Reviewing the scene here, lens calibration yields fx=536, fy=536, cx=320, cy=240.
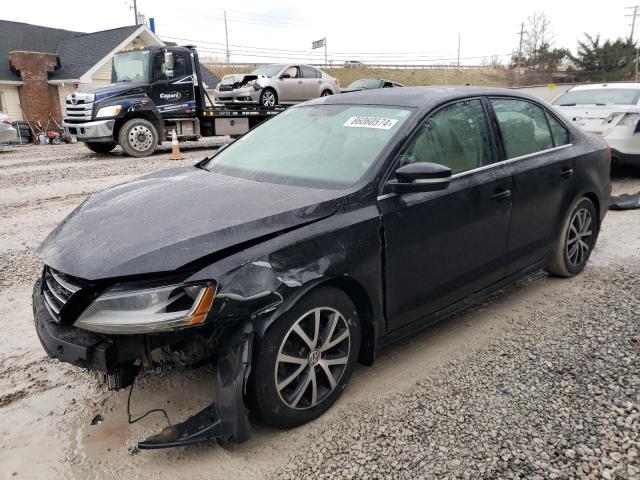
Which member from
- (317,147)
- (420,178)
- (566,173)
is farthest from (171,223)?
(566,173)

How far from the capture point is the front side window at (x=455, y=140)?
11.0 ft

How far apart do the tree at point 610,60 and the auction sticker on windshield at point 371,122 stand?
53664 millimetres

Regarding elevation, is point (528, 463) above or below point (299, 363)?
below

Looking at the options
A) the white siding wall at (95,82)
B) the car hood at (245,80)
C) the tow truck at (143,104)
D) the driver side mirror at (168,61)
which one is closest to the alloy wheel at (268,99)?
the car hood at (245,80)

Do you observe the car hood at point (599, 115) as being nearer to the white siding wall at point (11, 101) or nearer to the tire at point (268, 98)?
the tire at point (268, 98)

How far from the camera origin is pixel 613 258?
212 inches

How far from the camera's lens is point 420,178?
3.02m

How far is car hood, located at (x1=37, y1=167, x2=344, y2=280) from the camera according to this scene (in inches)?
95.3

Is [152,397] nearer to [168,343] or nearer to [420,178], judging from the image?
[168,343]

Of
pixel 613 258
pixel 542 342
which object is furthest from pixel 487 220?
pixel 613 258

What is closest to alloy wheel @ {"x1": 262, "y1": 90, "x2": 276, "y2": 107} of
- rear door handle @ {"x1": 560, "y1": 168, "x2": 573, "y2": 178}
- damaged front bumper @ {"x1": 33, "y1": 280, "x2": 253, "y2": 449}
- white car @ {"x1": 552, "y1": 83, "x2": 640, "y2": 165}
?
white car @ {"x1": 552, "y1": 83, "x2": 640, "y2": 165}

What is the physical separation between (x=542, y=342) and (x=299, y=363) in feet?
6.18

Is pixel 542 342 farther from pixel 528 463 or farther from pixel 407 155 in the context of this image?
pixel 407 155

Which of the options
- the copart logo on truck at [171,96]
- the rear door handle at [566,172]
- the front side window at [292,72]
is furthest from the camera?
the front side window at [292,72]
